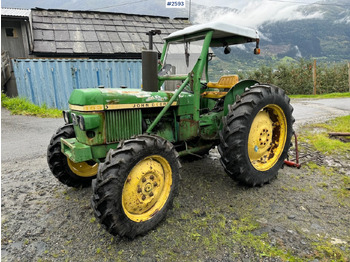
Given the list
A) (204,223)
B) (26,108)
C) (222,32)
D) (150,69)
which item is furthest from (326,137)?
(26,108)

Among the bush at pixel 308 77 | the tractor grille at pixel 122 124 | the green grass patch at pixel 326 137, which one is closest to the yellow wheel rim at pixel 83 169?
the tractor grille at pixel 122 124

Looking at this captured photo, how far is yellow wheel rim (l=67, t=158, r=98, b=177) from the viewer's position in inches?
128

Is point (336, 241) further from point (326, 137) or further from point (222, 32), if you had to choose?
point (326, 137)

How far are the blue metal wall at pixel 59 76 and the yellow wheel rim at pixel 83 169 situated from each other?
6.95m

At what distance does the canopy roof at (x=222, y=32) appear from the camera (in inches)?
127

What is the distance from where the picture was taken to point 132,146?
92.5 inches

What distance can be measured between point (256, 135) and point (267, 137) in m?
0.25

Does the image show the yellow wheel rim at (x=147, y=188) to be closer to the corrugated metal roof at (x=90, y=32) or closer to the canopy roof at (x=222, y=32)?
the canopy roof at (x=222, y=32)

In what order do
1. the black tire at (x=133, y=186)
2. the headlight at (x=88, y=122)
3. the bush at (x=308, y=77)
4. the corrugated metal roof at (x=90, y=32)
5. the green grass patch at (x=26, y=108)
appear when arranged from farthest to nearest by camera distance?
the bush at (x=308, y=77) < the corrugated metal roof at (x=90, y=32) < the green grass patch at (x=26, y=108) < the headlight at (x=88, y=122) < the black tire at (x=133, y=186)

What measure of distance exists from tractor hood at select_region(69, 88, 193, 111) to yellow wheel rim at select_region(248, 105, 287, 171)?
1.33m

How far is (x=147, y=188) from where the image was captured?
2.50m

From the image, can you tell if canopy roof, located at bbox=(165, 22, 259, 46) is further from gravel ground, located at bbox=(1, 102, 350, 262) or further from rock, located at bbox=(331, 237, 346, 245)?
rock, located at bbox=(331, 237, 346, 245)

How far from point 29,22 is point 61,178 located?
1101 cm

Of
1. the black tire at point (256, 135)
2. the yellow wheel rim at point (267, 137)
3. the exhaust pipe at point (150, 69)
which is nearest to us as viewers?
the exhaust pipe at point (150, 69)
